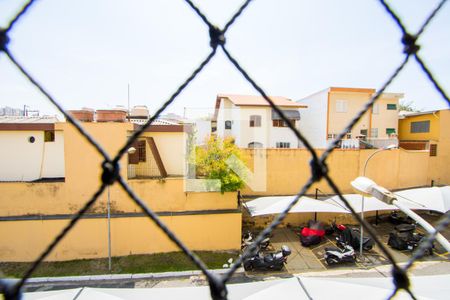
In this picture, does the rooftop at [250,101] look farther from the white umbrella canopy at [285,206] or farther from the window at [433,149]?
the white umbrella canopy at [285,206]

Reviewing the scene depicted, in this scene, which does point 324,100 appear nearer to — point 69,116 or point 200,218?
point 200,218

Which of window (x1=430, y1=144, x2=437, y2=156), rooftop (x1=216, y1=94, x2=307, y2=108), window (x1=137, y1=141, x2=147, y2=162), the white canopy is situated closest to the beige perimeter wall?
the white canopy

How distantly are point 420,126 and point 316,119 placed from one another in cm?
746

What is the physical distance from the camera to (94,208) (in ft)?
29.6

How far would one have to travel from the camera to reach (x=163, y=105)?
2.99 feet

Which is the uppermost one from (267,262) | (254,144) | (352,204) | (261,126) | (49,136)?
(261,126)

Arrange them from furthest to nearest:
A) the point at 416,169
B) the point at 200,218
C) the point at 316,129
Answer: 1. the point at 316,129
2. the point at 416,169
3. the point at 200,218

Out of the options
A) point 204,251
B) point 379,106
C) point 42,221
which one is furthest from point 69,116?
point 379,106

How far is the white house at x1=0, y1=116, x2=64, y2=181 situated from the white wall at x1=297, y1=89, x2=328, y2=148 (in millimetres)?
15671

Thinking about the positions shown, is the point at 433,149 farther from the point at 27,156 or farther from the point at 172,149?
the point at 27,156

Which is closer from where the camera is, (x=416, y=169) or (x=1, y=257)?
(x=1, y=257)

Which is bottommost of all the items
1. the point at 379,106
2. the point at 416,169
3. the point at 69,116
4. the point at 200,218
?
the point at 200,218

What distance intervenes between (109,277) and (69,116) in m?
9.00

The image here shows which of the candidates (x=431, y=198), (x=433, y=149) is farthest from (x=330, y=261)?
(x=433, y=149)
